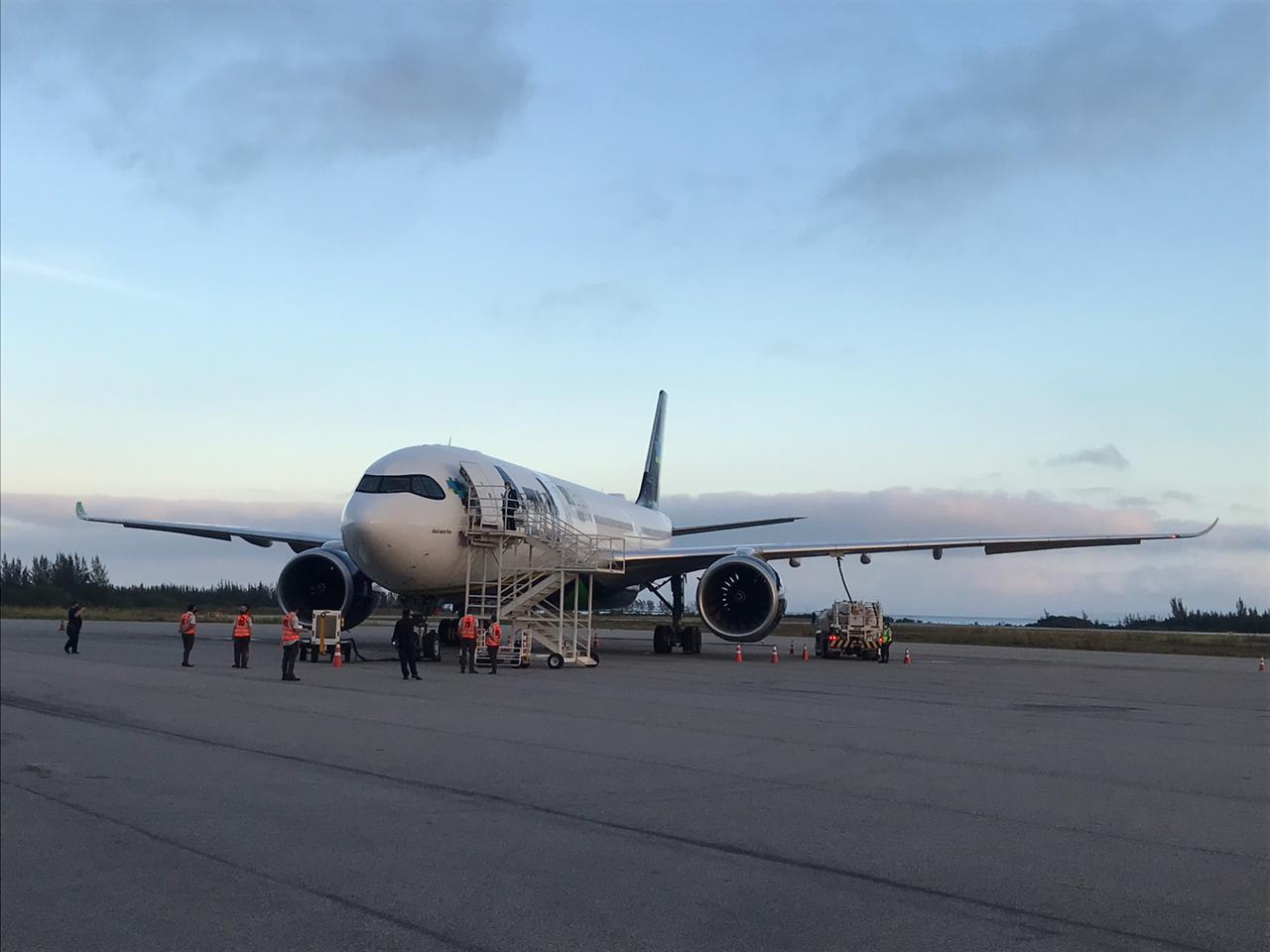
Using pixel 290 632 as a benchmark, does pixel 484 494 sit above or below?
above

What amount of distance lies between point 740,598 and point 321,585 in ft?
32.5

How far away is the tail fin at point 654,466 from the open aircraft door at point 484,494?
21128 millimetres

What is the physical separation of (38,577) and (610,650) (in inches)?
1081

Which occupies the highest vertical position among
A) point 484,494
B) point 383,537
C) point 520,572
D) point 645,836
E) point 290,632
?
point 484,494

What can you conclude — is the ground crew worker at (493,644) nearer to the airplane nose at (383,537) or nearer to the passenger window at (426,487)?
the airplane nose at (383,537)

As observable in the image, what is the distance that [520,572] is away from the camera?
24250 mm

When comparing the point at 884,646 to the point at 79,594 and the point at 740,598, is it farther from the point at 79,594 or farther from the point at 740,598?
the point at 79,594

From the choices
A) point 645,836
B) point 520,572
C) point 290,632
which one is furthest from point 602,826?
point 520,572

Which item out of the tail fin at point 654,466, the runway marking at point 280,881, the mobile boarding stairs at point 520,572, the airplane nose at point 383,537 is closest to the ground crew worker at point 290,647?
the airplane nose at point 383,537

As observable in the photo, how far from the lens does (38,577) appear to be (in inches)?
229

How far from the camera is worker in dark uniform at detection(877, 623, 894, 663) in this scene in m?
28.8

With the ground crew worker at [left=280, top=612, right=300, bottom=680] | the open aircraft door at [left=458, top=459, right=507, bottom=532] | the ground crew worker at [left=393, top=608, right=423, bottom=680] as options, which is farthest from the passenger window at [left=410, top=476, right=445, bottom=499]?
the ground crew worker at [left=280, top=612, right=300, bottom=680]

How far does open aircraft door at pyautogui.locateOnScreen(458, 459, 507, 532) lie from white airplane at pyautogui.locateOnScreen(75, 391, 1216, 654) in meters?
0.04

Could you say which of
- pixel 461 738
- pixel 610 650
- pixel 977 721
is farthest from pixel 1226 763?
pixel 610 650
